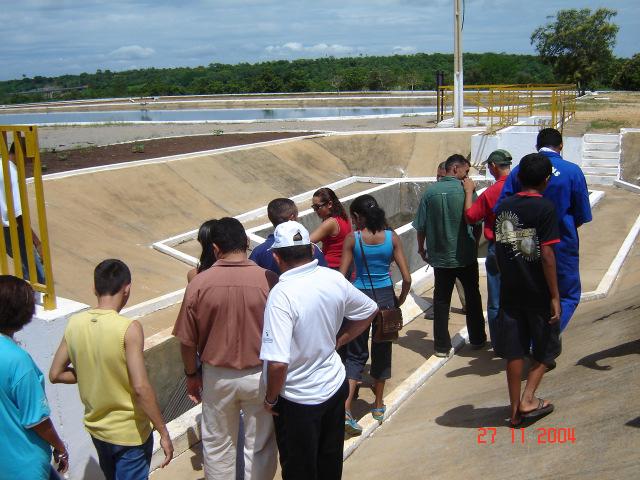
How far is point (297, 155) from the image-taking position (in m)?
19.9

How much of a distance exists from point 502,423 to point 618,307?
2.55 metres

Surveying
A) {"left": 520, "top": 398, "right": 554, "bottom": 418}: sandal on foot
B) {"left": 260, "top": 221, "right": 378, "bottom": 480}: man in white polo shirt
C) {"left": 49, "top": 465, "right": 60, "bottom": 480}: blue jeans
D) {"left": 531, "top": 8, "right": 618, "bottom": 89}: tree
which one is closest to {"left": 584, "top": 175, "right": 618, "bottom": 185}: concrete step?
{"left": 520, "top": 398, "right": 554, "bottom": 418}: sandal on foot

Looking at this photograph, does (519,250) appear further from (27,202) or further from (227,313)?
(27,202)

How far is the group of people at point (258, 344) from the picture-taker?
299 centimetres

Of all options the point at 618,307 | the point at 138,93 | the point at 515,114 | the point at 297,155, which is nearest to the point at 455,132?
the point at 515,114

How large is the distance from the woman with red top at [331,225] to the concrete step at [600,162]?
14.6m

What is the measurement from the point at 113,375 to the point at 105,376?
0.04 metres

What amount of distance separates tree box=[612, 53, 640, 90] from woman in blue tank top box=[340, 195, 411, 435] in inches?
1988

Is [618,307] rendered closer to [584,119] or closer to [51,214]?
[51,214]

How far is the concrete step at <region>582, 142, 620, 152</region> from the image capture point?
1837 cm

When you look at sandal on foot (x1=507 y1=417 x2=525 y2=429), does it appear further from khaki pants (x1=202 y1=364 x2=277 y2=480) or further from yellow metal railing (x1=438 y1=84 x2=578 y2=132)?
yellow metal railing (x1=438 y1=84 x2=578 y2=132)

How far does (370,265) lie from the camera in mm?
4691

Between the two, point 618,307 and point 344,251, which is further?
point 618,307

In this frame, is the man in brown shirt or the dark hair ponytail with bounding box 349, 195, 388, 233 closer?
the man in brown shirt
